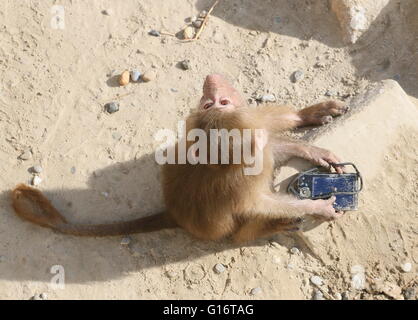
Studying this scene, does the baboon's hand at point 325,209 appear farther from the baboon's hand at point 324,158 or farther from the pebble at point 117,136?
the pebble at point 117,136

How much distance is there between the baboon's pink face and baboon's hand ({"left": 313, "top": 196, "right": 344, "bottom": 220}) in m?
0.95

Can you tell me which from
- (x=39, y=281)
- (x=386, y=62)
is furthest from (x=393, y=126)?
(x=39, y=281)

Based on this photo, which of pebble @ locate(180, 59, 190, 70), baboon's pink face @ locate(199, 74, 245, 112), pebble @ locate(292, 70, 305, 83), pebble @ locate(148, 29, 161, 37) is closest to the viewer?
baboon's pink face @ locate(199, 74, 245, 112)

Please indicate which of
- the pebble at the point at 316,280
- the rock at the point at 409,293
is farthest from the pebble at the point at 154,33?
the rock at the point at 409,293

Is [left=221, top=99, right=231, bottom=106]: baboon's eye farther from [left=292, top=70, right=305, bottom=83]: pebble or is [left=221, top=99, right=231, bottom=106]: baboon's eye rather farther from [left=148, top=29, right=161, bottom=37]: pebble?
[left=148, top=29, right=161, bottom=37]: pebble

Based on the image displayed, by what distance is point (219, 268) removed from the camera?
15.8 ft

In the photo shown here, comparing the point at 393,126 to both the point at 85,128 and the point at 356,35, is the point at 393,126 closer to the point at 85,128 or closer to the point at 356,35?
the point at 356,35

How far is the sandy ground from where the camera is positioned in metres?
4.78

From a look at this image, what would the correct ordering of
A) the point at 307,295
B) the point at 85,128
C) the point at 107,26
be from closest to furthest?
the point at 307,295, the point at 85,128, the point at 107,26

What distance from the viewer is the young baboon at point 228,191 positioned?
4289 millimetres

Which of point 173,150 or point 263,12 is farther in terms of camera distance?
point 263,12

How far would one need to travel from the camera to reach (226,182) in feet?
14.2

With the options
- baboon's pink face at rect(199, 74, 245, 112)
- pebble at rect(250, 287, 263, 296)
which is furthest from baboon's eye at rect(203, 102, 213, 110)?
pebble at rect(250, 287, 263, 296)

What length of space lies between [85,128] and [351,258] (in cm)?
255
